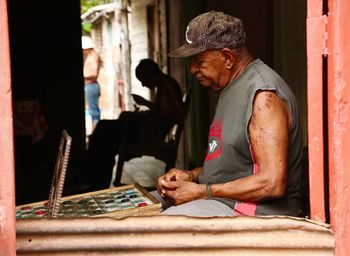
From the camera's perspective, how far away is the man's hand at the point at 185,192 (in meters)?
2.60

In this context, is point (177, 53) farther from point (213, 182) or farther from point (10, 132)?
point (10, 132)

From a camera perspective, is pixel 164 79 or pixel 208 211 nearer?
pixel 208 211

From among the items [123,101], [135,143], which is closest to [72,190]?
[135,143]

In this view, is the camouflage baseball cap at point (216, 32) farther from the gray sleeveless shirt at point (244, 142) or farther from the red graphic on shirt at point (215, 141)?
the red graphic on shirt at point (215, 141)

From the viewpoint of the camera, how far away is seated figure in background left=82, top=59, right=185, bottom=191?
6.00m

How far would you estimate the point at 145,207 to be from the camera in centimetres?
249

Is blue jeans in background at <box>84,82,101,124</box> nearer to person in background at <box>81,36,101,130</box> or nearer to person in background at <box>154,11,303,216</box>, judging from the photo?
person in background at <box>81,36,101,130</box>

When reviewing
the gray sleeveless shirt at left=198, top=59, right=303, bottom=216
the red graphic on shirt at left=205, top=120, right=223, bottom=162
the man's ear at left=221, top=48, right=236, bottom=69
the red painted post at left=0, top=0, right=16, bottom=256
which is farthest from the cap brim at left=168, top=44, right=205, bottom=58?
the red painted post at left=0, top=0, right=16, bottom=256

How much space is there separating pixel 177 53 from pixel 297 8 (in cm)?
261

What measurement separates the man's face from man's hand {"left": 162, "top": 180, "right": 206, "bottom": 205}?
1.66 feet

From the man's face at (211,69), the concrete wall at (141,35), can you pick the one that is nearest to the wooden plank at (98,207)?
the man's face at (211,69)

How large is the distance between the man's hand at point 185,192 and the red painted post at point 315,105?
78cm

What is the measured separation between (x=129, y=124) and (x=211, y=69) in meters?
3.48

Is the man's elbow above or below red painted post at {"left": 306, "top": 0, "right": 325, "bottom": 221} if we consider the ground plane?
below
